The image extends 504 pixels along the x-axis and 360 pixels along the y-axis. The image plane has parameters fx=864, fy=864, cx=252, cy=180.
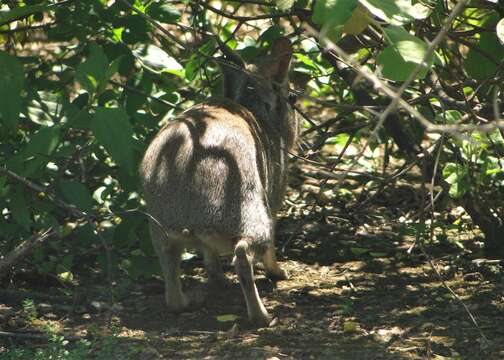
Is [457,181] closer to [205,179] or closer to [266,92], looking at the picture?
[205,179]

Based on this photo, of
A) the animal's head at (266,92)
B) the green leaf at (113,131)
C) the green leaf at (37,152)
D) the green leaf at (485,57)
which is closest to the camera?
the green leaf at (113,131)

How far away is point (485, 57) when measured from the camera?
15.4 feet

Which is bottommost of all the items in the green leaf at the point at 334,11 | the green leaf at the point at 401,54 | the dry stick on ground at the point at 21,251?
the dry stick on ground at the point at 21,251

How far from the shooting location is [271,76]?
6.10 meters

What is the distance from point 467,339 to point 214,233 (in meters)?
1.45

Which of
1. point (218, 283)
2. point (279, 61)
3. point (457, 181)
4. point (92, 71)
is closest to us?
point (92, 71)

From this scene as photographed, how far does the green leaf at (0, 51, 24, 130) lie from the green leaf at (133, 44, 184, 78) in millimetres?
1390

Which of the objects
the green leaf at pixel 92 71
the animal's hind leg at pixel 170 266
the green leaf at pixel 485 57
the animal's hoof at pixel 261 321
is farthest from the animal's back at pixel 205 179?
the green leaf at pixel 485 57

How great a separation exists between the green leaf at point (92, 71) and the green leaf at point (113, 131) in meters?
0.24

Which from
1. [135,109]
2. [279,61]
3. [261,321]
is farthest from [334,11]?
[279,61]

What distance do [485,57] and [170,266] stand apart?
2144 mm

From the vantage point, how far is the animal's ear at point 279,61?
5.80 metres

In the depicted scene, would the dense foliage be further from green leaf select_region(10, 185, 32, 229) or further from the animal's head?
the animal's head

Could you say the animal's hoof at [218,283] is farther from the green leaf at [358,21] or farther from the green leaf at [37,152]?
the green leaf at [358,21]
